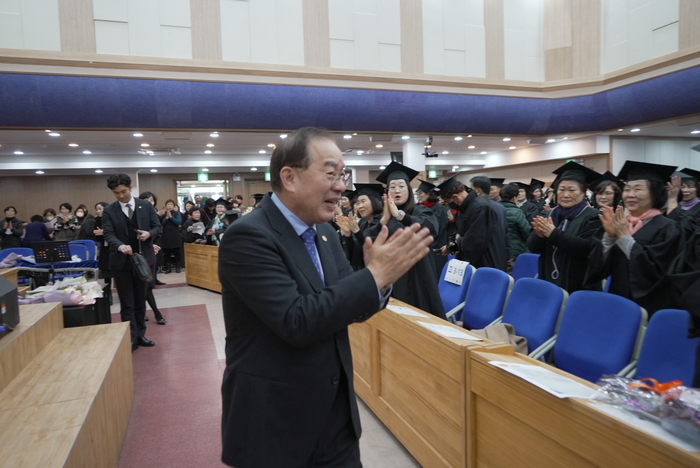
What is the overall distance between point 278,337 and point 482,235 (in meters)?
3.60

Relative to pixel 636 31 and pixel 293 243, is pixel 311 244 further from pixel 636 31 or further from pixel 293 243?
pixel 636 31

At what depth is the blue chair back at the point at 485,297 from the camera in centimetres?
305

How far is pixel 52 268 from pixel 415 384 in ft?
14.3

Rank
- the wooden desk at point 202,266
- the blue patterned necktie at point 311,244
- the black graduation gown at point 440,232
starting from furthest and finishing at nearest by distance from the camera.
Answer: the wooden desk at point 202,266 → the black graduation gown at point 440,232 → the blue patterned necktie at point 311,244

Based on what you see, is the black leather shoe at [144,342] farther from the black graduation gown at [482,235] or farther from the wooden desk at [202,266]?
the black graduation gown at [482,235]

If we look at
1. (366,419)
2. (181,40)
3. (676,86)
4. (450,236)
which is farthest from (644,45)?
(366,419)

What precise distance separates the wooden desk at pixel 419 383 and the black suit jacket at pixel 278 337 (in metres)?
0.85

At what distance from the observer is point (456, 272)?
3627 millimetres

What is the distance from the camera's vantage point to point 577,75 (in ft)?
30.2

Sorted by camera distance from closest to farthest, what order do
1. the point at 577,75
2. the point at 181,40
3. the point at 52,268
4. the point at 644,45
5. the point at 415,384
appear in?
the point at 415,384
the point at 52,268
the point at 181,40
the point at 644,45
the point at 577,75

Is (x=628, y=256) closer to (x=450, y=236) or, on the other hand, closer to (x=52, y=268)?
(x=450, y=236)

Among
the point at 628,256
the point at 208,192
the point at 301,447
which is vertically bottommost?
the point at 301,447

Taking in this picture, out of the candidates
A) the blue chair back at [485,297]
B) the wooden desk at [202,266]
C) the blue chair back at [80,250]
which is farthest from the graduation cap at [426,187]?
the blue chair back at [80,250]

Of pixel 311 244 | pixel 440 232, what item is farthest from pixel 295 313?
pixel 440 232
